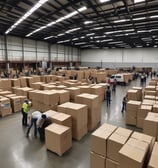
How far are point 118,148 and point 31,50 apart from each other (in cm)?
2285

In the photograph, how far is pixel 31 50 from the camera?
74.8 ft

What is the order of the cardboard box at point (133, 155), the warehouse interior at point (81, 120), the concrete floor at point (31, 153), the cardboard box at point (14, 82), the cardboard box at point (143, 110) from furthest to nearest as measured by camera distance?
the cardboard box at point (14, 82), the cardboard box at point (143, 110), the concrete floor at point (31, 153), the warehouse interior at point (81, 120), the cardboard box at point (133, 155)

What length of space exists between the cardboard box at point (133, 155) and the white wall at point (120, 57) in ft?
99.0

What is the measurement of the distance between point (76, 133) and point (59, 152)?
95 cm

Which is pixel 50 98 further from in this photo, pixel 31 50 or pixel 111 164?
pixel 31 50

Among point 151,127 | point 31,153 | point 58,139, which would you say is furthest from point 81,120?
point 151,127

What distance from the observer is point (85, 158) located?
151 inches

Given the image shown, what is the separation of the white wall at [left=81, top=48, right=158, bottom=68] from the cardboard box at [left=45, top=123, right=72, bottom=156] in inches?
1170

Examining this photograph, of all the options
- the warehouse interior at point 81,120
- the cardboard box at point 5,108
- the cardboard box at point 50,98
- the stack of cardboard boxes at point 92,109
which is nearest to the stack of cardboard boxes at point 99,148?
the warehouse interior at point 81,120

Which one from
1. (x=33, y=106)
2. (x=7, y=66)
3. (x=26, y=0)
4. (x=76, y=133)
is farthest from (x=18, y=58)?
(x=76, y=133)

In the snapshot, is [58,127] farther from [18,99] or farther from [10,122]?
[18,99]

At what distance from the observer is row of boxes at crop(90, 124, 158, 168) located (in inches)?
95.7

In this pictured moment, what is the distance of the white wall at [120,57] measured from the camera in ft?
94.8

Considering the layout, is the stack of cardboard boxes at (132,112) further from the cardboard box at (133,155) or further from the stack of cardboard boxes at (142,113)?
the cardboard box at (133,155)
